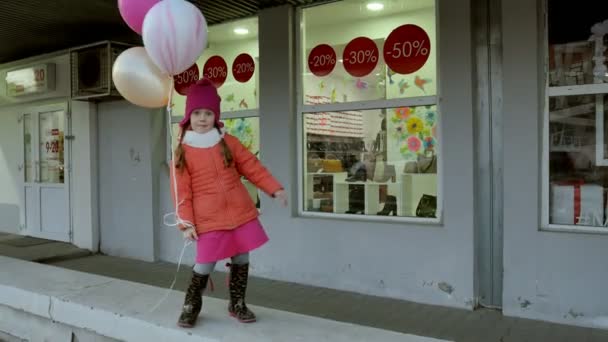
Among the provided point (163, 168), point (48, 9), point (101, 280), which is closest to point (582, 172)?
point (101, 280)

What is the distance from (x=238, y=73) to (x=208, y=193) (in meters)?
3.45

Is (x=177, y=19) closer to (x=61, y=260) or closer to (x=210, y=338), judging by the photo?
(x=210, y=338)

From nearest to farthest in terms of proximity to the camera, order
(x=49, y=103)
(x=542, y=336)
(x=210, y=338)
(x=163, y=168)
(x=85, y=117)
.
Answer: (x=210, y=338) → (x=542, y=336) → (x=163, y=168) → (x=85, y=117) → (x=49, y=103)

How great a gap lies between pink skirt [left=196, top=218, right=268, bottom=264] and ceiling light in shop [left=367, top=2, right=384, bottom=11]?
10.1 feet

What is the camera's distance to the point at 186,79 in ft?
22.3

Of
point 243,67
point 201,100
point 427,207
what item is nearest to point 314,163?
point 427,207

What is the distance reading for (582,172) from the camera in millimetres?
4344

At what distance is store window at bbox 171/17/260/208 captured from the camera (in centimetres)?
623

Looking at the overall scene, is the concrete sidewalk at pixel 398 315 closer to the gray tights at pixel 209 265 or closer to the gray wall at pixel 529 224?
the gray wall at pixel 529 224

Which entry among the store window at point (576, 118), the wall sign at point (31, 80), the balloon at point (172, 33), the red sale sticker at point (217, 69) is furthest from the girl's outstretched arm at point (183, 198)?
the wall sign at point (31, 80)

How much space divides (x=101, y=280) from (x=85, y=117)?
12.6 ft

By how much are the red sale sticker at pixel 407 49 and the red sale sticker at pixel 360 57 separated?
0.16m

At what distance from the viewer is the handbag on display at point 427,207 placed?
16.5ft

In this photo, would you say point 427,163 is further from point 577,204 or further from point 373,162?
point 577,204
